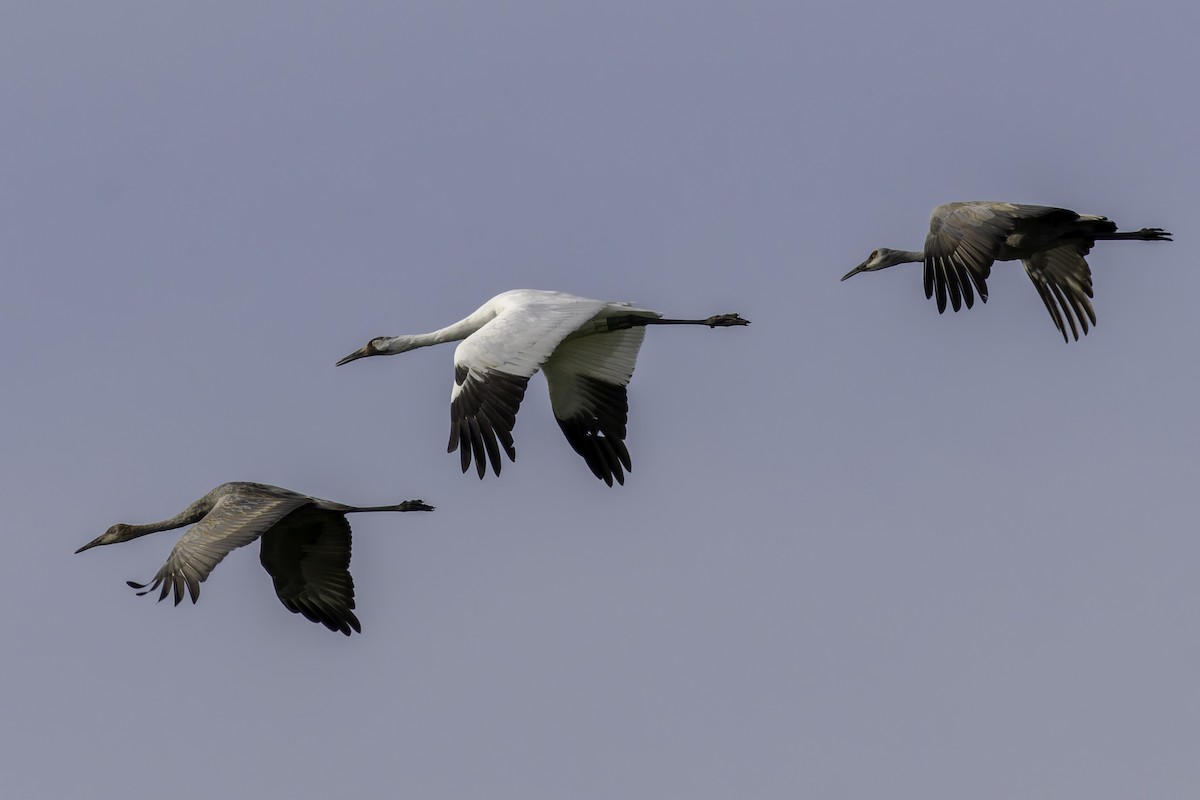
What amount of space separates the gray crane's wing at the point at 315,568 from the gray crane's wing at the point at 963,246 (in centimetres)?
644

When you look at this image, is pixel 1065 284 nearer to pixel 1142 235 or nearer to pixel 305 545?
pixel 1142 235

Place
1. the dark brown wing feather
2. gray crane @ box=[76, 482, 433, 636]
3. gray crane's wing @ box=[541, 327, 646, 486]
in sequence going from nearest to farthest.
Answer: the dark brown wing feather
gray crane @ box=[76, 482, 433, 636]
gray crane's wing @ box=[541, 327, 646, 486]

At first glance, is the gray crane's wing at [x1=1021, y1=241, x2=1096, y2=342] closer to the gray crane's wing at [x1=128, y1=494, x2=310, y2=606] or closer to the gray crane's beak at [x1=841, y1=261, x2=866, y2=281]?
the gray crane's beak at [x1=841, y1=261, x2=866, y2=281]

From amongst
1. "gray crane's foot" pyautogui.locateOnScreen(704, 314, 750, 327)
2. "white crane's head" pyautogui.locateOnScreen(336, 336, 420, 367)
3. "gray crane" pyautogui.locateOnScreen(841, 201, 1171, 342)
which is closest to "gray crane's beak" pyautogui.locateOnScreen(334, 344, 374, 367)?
"white crane's head" pyautogui.locateOnScreen(336, 336, 420, 367)

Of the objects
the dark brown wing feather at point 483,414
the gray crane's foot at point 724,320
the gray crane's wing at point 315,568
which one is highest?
the gray crane's foot at point 724,320

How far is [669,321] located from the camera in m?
21.5

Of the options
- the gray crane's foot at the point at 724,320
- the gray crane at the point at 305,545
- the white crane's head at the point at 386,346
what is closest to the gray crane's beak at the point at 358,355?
the white crane's head at the point at 386,346

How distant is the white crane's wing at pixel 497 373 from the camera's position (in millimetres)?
17547

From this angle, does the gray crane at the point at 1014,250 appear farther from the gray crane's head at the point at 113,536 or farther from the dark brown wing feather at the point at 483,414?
the gray crane's head at the point at 113,536

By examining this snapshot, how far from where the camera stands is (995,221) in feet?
68.4

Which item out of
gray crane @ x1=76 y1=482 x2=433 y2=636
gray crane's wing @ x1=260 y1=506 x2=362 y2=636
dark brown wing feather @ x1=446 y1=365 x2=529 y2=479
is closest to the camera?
dark brown wing feather @ x1=446 y1=365 x2=529 y2=479

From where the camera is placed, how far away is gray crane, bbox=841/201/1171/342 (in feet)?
66.8

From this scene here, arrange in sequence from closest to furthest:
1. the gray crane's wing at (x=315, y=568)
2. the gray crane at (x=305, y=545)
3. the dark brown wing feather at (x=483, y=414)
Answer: the dark brown wing feather at (x=483, y=414), the gray crane at (x=305, y=545), the gray crane's wing at (x=315, y=568)

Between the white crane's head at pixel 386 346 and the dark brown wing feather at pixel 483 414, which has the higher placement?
the white crane's head at pixel 386 346
